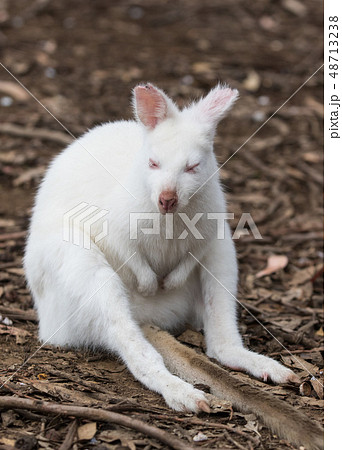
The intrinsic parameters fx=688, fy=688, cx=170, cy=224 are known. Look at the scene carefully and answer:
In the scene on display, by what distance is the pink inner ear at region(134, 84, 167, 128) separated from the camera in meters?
3.73

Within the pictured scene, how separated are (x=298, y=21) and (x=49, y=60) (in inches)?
172

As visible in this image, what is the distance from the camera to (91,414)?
10.6ft

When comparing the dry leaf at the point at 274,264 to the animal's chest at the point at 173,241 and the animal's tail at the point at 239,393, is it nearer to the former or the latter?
the animal's chest at the point at 173,241

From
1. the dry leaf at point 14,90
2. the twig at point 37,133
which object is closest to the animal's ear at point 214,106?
the twig at point 37,133

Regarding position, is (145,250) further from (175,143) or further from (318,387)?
(318,387)

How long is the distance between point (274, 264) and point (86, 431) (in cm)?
324

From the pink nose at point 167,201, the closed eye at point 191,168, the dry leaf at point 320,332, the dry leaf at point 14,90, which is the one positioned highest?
the dry leaf at point 14,90

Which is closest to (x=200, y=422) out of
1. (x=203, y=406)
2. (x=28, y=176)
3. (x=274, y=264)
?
(x=203, y=406)

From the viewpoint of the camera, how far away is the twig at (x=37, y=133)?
7.71 meters

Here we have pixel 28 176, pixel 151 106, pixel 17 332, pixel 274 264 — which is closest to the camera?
pixel 151 106

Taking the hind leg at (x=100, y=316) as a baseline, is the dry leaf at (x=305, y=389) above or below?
below
